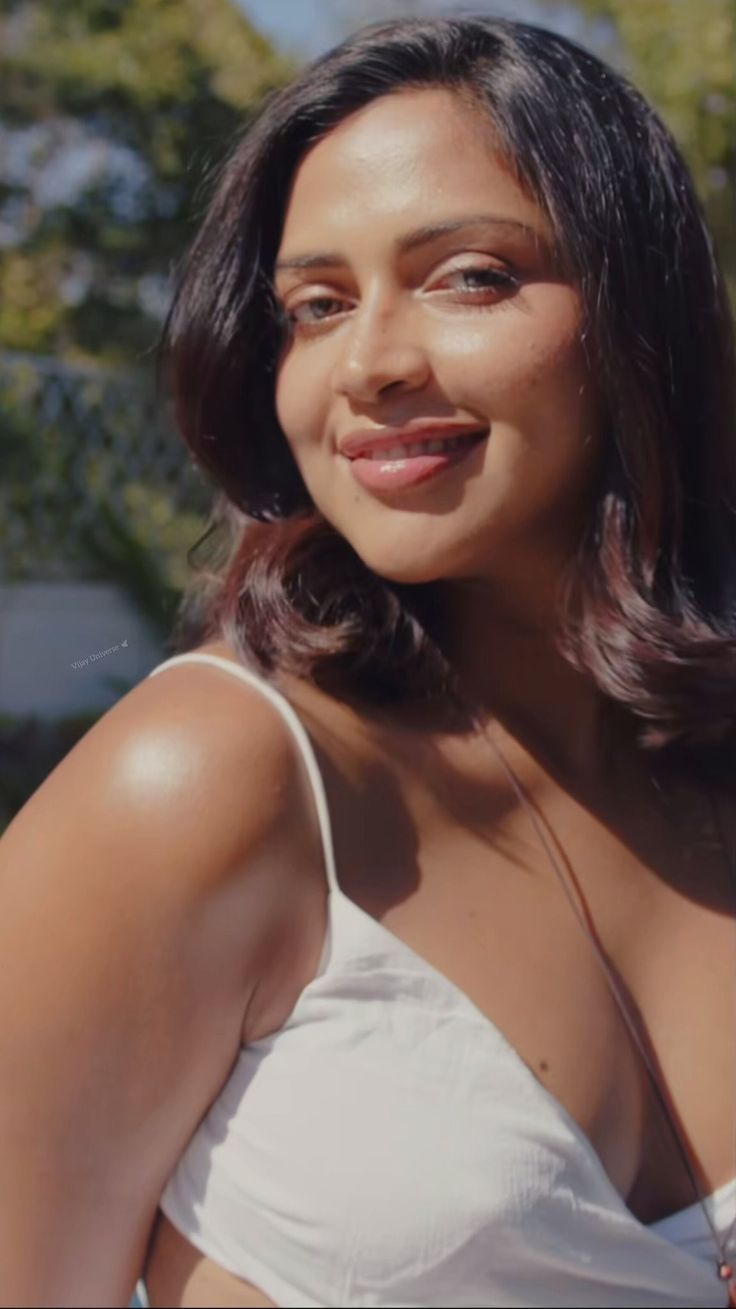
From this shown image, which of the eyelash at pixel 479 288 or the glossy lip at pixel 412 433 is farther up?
the eyelash at pixel 479 288

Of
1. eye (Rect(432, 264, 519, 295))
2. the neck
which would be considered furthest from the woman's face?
the neck

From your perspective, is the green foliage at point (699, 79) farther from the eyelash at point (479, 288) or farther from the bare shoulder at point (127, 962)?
the bare shoulder at point (127, 962)

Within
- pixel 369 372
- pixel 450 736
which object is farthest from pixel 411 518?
pixel 450 736

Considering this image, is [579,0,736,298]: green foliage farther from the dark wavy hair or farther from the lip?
the lip

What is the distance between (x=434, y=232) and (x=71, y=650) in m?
1.74

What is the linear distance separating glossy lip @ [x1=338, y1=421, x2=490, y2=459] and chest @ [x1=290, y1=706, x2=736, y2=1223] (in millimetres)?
310

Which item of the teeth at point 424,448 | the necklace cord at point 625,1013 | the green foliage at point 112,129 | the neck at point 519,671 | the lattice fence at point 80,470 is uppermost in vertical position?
the teeth at point 424,448

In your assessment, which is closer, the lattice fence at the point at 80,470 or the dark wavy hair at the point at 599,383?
the dark wavy hair at the point at 599,383

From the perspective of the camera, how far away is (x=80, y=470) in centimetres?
719

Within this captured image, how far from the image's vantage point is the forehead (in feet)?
5.28

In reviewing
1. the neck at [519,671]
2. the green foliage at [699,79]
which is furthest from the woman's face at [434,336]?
the green foliage at [699,79]

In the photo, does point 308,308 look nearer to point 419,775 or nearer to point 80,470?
point 419,775

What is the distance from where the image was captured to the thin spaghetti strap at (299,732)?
4.79ft

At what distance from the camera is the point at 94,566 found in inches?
216
